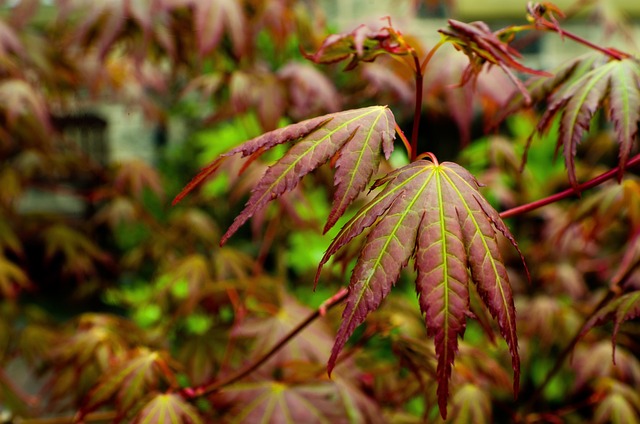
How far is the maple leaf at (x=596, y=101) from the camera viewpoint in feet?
1.72

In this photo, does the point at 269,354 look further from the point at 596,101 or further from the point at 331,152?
the point at 596,101

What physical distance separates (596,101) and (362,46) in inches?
8.7

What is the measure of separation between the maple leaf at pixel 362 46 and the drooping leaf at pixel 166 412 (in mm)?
399

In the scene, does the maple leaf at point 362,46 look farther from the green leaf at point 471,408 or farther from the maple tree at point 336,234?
the green leaf at point 471,408

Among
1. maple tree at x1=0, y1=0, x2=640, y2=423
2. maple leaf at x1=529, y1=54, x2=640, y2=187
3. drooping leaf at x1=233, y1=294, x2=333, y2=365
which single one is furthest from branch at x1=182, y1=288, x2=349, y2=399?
maple leaf at x1=529, y1=54, x2=640, y2=187

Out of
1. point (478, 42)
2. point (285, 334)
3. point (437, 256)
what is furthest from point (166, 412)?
point (478, 42)

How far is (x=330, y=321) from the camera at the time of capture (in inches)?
45.9

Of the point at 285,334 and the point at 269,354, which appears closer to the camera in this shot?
the point at 269,354

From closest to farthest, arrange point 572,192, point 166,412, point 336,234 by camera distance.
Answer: point 572,192
point 166,412
point 336,234

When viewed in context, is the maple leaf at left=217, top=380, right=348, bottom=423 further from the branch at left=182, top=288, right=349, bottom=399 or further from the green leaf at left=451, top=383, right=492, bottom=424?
the green leaf at left=451, top=383, right=492, bottom=424

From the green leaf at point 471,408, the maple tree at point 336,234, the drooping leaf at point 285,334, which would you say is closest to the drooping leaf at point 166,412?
the maple tree at point 336,234

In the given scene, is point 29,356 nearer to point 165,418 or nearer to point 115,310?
point 165,418

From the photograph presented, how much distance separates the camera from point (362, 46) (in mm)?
569

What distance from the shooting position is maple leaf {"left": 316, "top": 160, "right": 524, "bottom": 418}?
41cm
